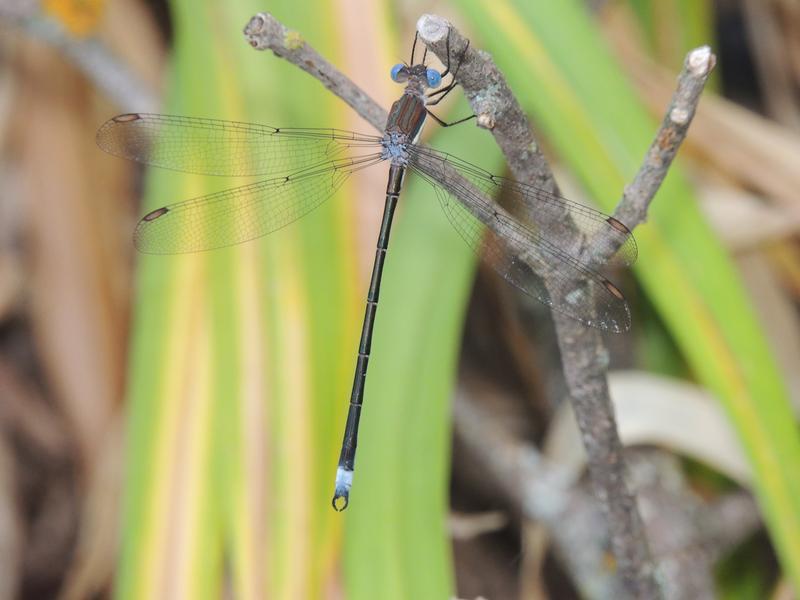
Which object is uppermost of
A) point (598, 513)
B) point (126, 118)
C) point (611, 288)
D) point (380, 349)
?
point (126, 118)

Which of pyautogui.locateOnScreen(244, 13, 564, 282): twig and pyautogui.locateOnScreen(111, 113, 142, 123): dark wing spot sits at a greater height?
pyautogui.locateOnScreen(111, 113, 142, 123): dark wing spot

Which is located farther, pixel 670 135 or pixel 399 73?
pixel 399 73

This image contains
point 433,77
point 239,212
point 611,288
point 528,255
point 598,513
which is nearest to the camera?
point 528,255

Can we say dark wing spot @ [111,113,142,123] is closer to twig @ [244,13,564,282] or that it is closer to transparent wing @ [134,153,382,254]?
transparent wing @ [134,153,382,254]

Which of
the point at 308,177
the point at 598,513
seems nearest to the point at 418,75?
the point at 308,177

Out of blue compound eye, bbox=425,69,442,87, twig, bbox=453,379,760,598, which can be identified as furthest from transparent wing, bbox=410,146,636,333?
twig, bbox=453,379,760,598

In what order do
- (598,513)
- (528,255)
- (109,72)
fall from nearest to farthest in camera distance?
(528,255)
(598,513)
(109,72)

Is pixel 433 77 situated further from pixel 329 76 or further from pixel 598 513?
pixel 598 513

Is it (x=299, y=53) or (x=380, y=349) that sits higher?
(x=299, y=53)

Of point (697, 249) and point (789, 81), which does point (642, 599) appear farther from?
point (789, 81)
